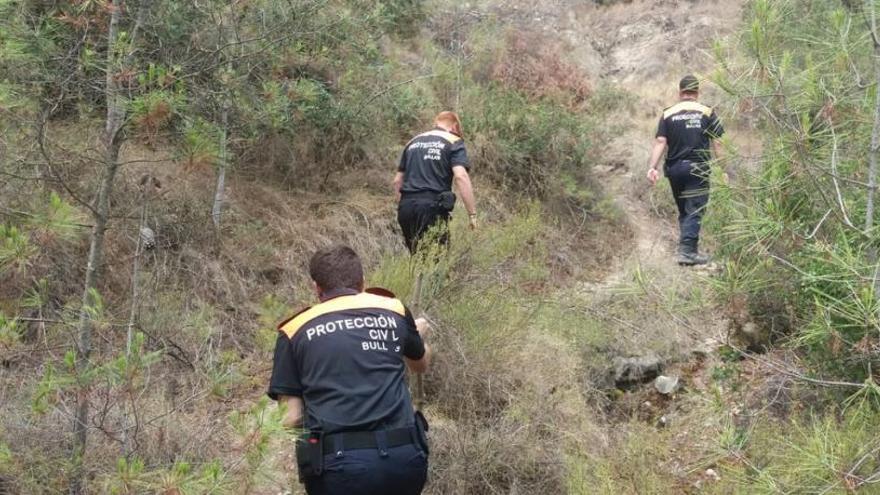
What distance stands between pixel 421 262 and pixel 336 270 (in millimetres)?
1902

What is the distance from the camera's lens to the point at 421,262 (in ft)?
17.2

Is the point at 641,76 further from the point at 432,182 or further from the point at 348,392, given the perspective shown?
the point at 348,392

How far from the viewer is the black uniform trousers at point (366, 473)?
3.07 metres

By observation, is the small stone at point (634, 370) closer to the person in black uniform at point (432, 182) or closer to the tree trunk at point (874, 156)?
the person in black uniform at point (432, 182)

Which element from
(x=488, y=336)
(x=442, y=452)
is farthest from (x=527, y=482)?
(x=488, y=336)

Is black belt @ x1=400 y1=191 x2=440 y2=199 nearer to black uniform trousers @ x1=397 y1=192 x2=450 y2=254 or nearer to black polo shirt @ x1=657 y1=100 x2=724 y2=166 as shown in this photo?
black uniform trousers @ x1=397 y1=192 x2=450 y2=254

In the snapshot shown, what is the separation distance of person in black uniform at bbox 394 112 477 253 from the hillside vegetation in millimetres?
354

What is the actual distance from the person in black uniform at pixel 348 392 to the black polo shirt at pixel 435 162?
3015mm

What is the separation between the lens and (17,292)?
5758mm

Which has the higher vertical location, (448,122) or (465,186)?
(448,122)

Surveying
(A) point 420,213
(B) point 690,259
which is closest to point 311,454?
(A) point 420,213

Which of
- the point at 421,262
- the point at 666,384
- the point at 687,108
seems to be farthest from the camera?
the point at 687,108

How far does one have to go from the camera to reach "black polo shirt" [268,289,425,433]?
315 centimetres

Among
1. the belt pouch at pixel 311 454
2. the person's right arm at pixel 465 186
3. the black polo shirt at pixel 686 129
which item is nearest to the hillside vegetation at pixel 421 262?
the belt pouch at pixel 311 454
